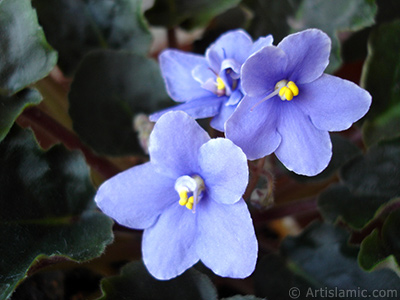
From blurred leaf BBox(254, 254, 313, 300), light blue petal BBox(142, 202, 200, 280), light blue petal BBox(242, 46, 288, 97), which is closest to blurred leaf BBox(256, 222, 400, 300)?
blurred leaf BBox(254, 254, 313, 300)

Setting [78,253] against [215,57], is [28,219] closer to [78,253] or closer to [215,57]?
[78,253]

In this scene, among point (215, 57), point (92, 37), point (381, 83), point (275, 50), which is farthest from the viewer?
point (92, 37)

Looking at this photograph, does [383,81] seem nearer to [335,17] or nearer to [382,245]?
[335,17]

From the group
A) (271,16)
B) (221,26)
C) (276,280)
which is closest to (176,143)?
(276,280)

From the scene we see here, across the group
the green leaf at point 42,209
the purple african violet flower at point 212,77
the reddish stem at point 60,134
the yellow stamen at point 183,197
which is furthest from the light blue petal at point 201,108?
the reddish stem at point 60,134

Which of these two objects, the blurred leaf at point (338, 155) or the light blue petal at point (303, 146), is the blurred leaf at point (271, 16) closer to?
the blurred leaf at point (338, 155)

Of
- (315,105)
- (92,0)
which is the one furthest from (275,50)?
(92,0)
